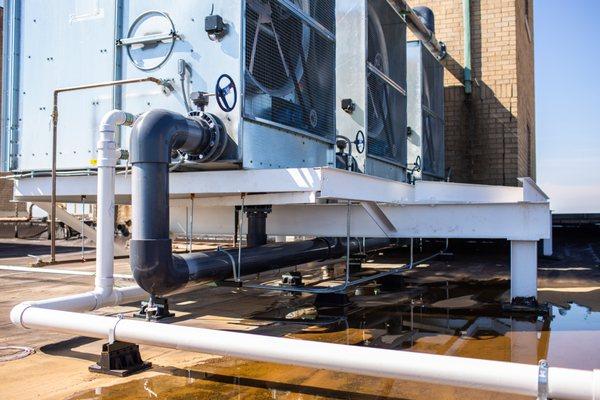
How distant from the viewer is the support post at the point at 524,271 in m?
5.66

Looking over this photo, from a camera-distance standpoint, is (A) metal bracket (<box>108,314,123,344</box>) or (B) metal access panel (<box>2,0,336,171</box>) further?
(B) metal access panel (<box>2,0,336,171</box>)

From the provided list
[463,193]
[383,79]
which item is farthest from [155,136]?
[383,79]

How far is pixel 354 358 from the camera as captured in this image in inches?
109

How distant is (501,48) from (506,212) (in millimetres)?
8019

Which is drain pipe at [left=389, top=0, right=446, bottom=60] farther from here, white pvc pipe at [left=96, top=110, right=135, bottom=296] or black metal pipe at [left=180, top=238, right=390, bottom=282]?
white pvc pipe at [left=96, top=110, right=135, bottom=296]

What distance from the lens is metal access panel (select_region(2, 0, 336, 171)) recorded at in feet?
15.6

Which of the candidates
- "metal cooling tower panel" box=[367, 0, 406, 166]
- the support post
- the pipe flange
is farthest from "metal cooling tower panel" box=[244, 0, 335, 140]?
the support post

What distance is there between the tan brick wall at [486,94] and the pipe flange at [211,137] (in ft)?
30.7

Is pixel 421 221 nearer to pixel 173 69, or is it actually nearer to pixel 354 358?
pixel 173 69

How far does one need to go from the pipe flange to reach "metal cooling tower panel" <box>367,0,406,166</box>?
3.10 meters

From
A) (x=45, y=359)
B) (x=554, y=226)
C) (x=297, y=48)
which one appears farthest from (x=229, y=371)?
(x=554, y=226)

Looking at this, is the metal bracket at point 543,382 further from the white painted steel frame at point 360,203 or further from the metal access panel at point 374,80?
the metal access panel at point 374,80

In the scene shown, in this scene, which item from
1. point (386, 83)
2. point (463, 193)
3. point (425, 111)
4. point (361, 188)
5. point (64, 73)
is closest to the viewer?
point (361, 188)

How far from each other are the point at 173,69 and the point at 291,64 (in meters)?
1.12
